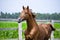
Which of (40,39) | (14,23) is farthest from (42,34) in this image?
(14,23)

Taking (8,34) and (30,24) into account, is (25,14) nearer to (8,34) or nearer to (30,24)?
(30,24)

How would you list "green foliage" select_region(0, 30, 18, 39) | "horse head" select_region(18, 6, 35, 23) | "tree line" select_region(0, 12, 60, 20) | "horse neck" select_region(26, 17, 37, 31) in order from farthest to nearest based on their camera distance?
"tree line" select_region(0, 12, 60, 20)
"green foliage" select_region(0, 30, 18, 39)
"horse neck" select_region(26, 17, 37, 31)
"horse head" select_region(18, 6, 35, 23)

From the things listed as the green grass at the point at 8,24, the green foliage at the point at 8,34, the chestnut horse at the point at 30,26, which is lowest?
the green foliage at the point at 8,34

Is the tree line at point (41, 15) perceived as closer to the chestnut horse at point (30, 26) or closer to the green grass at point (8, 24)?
the green grass at point (8, 24)

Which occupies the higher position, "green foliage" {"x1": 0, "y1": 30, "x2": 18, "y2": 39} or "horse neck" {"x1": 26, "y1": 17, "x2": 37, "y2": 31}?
"horse neck" {"x1": 26, "y1": 17, "x2": 37, "y2": 31}

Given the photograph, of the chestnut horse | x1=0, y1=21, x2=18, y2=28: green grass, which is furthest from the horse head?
x1=0, y1=21, x2=18, y2=28: green grass

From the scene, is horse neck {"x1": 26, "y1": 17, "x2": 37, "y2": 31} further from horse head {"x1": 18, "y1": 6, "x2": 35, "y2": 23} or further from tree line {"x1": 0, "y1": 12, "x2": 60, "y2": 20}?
tree line {"x1": 0, "y1": 12, "x2": 60, "y2": 20}

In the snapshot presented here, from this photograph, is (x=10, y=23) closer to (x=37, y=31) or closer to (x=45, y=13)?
(x=45, y=13)

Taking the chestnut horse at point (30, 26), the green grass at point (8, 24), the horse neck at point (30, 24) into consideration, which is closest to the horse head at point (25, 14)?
the chestnut horse at point (30, 26)

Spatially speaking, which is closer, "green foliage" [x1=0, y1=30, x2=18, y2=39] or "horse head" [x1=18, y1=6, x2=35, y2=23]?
"horse head" [x1=18, y1=6, x2=35, y2=23]

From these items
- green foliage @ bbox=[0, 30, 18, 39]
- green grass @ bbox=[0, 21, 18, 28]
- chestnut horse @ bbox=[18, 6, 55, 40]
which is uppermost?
chestnut horse @ bbox=[18, 6, 55, 40]

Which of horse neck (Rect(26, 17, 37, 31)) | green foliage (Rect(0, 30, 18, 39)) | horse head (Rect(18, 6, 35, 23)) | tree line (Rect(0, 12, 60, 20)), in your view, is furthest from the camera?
tree line (Rect(0, 12, 60, 20))

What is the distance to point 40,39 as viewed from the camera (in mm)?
6086

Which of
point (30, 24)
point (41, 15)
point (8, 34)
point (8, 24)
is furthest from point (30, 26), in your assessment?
point (41, 15)
